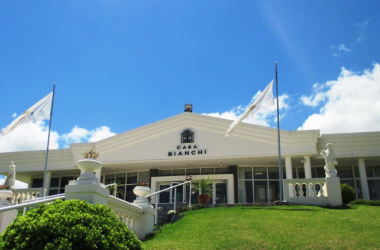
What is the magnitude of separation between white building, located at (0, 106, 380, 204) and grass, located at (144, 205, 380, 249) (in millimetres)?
10302

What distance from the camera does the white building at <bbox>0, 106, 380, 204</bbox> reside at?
23547 millimetres

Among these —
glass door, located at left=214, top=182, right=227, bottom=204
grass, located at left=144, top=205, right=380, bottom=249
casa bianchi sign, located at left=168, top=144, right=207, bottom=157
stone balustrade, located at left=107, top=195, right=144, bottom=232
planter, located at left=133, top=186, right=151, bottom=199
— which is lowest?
grass, located at left=144, top=205, right=380, bottom=249

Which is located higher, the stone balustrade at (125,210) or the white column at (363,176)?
the white column at (363,176)

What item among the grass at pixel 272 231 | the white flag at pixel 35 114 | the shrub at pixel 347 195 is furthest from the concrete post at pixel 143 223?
the shrub at pixel 347 195

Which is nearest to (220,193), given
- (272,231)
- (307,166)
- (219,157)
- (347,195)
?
(219,157)

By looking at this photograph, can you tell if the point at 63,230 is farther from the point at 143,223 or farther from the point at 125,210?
the point at 143,223

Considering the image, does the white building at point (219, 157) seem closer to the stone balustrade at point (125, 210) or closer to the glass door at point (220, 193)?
the glass door at point (220, 193)

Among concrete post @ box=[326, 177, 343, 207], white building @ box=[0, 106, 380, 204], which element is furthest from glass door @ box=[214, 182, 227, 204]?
concrete post @ box=[326, 177, 343, 207]

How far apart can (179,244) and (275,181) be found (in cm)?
1838

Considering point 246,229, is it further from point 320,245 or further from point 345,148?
point 345,148

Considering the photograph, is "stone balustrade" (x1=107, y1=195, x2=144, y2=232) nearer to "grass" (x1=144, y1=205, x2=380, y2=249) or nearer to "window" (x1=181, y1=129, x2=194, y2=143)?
"grass" (x1=144, y1=205, x2=380, y2=249)

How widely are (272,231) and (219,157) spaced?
45.1ft

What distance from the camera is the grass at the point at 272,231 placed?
8.82 m

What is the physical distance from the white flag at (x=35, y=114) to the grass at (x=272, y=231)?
11.2 m
